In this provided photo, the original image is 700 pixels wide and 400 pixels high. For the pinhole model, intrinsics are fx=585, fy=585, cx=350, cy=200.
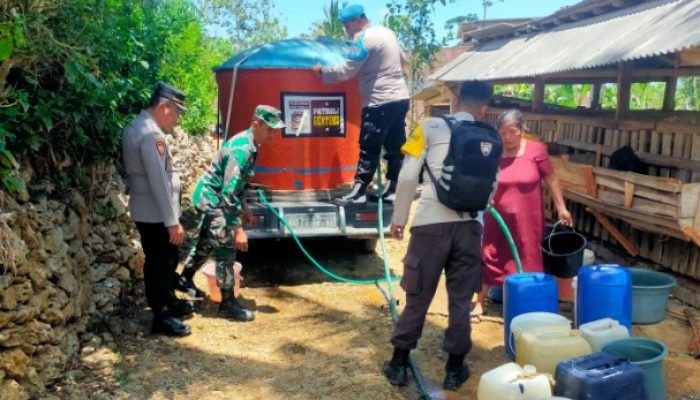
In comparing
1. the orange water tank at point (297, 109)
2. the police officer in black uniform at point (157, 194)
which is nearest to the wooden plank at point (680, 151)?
the orange water tank at point (297, 109)

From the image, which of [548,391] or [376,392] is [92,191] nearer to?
[376,392]

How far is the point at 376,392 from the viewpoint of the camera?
12.4 feet

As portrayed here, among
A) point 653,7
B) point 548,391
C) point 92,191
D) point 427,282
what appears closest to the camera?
point 548,391

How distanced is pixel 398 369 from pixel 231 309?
177cm

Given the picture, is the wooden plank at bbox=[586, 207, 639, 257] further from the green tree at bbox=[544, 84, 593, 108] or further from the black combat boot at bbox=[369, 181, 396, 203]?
the green tree at bbox=[544, 84, 593, 108]

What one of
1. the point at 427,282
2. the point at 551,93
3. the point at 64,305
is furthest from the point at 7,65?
the point at 551,93

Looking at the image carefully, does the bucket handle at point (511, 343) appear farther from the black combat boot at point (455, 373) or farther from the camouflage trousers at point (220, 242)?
the camouflage trousers at point (220, 242)

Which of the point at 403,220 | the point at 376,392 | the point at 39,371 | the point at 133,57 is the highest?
the point at 133,57

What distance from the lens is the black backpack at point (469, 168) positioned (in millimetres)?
3475

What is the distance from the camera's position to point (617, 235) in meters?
6.13

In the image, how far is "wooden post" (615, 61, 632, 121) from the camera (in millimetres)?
6543

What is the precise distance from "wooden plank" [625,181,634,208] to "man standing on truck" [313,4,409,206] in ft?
7.23

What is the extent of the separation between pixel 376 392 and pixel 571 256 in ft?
6.95

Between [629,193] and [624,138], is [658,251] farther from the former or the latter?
[624,138]
